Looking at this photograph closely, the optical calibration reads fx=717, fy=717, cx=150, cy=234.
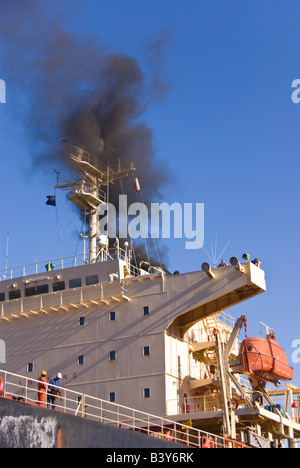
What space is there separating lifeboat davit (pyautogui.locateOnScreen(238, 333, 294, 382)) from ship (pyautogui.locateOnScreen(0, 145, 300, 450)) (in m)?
0.06

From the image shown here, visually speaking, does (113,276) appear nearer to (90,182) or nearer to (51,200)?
(90,182)

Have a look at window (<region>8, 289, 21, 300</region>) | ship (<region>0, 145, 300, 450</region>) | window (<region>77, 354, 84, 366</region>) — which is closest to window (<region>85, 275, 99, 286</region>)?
ship (<region>0, 145, 300, 450</region>)

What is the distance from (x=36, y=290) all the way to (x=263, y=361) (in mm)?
12560

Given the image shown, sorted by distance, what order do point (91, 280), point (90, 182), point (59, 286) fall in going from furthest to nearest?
point (90, 182) → point (59, 286) → point (91, 280)

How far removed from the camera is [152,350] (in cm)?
3359

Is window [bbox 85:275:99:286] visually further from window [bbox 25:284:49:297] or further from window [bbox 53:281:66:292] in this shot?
window [bbox 25:284:49:297]

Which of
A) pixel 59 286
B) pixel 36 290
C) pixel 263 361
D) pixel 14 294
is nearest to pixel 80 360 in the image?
pixel 59 286

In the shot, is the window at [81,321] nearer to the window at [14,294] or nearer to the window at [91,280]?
the window at [91,280]

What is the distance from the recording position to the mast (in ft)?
137
